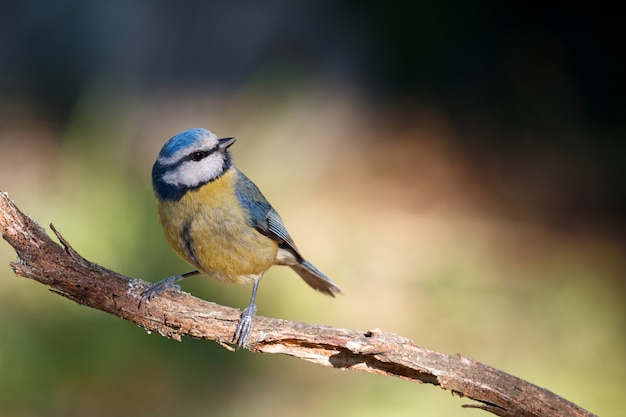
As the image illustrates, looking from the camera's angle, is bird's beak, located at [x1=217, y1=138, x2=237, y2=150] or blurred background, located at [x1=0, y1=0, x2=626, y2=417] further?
blurred background, located at [x1=0, y1=0, x2=626, y2=417]

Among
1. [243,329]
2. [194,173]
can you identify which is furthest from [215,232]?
[243,329]

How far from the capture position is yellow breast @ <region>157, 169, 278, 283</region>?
3066 mm

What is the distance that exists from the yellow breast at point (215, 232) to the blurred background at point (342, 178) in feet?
4.23

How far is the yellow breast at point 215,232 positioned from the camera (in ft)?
10.1

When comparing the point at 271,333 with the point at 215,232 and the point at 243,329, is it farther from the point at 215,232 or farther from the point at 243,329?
the point at 215,232

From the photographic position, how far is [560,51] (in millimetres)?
7129

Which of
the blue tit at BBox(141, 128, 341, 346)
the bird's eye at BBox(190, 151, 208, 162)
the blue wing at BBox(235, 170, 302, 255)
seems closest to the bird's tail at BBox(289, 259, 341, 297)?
the blue wing at BBox(235, 170, 302, 255)

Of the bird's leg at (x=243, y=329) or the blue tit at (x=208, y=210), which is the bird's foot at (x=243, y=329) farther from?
the blue tit at (x=208, y=210)

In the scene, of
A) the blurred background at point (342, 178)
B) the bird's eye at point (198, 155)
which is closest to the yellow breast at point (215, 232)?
the bird's eye at point (198, 155)

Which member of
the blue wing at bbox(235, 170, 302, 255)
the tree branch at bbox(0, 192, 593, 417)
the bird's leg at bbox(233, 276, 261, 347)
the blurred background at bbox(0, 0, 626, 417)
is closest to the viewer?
the tree branch at bbox(0, 192, 593, 417)

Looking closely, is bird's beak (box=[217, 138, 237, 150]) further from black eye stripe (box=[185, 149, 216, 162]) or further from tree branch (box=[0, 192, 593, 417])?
tree branch (box=[0, 192, 593, 417])

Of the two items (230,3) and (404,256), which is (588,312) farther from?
(230,3)

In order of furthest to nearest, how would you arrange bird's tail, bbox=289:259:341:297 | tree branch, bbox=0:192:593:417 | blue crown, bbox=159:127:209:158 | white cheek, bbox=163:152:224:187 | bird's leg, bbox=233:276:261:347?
bird's tail, bbox=289:259:341:297 → white cheek, bbox=163:152:224:187 → blue crown, bbox=159:127:209:158 → bird's leg, bbox=233:276:261:347 → tree branch, bbox=0:192:593:417

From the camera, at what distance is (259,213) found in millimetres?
3287
